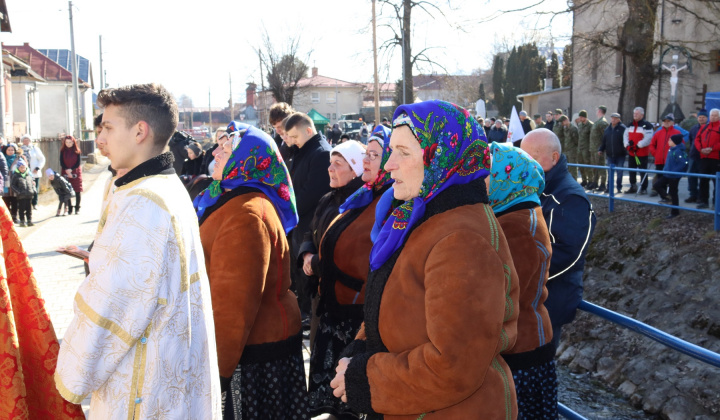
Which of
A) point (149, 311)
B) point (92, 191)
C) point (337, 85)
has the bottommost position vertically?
point (92, 191)

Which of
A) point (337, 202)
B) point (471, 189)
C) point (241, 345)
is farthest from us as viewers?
point (337, 202)

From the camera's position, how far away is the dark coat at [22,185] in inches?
553

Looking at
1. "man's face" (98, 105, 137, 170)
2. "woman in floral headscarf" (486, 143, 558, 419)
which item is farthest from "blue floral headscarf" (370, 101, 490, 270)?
"man's face" (98, 105, 137, 170)

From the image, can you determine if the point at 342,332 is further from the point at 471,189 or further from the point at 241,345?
the point at 471,189

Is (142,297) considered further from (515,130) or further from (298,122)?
(515,130)

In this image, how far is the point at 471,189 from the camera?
2.18 metres

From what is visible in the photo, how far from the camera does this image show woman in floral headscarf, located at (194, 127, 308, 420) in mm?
2936

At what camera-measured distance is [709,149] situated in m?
11.3

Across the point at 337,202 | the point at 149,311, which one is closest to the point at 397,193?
the point at 149,311

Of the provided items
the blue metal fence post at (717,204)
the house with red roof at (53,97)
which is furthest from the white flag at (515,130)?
the house with red roof at (53,97)

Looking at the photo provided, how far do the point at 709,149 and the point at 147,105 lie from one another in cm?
1129

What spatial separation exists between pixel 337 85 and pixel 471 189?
81.6 meters

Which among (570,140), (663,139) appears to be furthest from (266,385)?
(570,140)

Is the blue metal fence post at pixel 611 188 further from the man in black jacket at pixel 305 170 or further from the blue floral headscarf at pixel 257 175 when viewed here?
the blue floral headscarf at pixel 257 175
